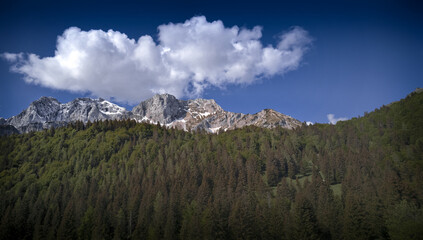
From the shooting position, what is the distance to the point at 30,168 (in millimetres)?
188250

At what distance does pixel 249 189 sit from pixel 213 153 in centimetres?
5428

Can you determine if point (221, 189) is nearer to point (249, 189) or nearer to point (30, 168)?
point (249, 189)

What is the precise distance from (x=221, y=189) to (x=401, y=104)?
138245 millimetres

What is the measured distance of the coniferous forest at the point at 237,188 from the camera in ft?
273

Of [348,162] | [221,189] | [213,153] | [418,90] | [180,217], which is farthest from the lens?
[418,90]

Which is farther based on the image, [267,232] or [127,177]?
[127,177]

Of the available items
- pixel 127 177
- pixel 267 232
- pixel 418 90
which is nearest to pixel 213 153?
pixel 127 177

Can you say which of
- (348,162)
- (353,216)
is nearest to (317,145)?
(348,162)

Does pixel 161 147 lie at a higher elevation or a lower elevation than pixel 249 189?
higher

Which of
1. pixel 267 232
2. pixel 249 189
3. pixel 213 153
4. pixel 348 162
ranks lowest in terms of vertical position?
pixel 267 232

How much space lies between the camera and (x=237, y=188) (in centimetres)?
12056

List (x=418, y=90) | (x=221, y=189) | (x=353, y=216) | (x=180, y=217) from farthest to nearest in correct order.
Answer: (x=418, y=90) → (x=221, y=189) → (x=180, y=217) → (x=353, y=216)

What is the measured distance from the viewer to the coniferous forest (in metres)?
83.1

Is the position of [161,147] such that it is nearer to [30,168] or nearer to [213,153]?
[213,153]
